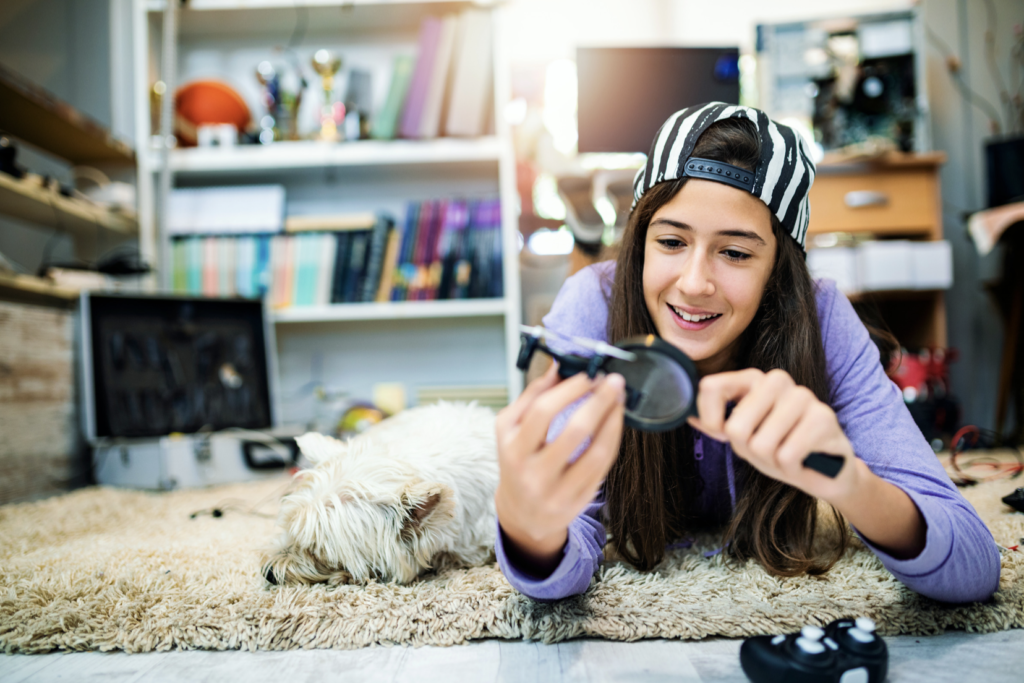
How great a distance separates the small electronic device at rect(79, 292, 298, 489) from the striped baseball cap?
147 centimetres

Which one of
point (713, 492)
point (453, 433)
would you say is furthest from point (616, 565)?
point (453, 433)

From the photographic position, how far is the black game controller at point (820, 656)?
537 mm

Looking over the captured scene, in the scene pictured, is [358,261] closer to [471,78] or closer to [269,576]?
[471,78]

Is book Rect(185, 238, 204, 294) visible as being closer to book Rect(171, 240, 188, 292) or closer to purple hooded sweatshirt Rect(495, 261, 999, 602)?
book Rect(171, 240, 188, 292)

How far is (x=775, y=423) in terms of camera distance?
21.5 inches

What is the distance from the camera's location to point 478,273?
7.40ft

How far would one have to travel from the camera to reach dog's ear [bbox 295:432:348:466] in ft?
3.29

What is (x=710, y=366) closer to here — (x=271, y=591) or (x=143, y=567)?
(x=271, y=591)

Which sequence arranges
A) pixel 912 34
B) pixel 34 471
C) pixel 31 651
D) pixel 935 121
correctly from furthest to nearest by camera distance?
pixel 935 121
pixel 912 34
pixel 34 471
pixel 31 651

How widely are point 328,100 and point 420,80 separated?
36 centimetres

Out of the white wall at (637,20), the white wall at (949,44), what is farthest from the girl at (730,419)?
the white wall at (637,20)

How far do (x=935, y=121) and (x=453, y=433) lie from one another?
2.87m

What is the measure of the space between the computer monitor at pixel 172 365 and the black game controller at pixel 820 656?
176 cm

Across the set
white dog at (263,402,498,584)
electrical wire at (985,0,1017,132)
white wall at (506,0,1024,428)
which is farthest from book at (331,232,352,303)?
electrical wire at (985,0,1017,132)
